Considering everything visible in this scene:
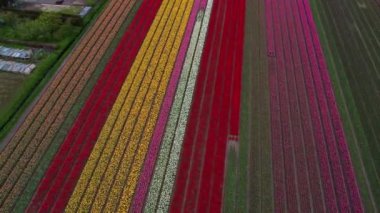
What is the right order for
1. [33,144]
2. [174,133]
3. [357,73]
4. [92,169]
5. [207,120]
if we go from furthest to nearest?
[357,73] → [207,120] → [174,133] → [33,144] → [92,169]

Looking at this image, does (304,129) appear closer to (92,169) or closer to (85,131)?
(92,169)

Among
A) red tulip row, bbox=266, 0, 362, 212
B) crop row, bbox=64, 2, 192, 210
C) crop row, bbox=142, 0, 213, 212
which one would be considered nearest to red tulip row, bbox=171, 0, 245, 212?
crop row, bbox=142, 0, 213, 212

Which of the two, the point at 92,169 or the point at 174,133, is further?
the point at 174,133

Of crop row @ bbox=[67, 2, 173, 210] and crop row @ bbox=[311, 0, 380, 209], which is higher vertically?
crop row @ bbox=[311, 0, 380, 209]

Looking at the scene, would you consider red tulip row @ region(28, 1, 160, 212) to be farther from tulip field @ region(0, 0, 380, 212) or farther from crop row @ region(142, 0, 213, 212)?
crop row @ region(142, 0, 213, 212)

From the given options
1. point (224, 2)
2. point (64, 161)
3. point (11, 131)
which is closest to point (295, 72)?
point (224, 2)

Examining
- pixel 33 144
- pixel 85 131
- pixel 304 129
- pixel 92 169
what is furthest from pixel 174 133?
pixel 33 144

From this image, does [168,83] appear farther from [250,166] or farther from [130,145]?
[250,166]
